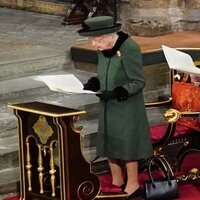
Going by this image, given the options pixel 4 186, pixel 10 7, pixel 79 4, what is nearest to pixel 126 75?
pixel 4 186

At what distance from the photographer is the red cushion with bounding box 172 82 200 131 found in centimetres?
619

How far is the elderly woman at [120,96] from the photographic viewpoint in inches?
219

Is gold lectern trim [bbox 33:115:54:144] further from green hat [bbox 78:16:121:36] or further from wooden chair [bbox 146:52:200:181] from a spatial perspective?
wooden chair [bbox 146:52:200:181]

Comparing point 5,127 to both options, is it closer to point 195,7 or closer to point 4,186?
point 4,186

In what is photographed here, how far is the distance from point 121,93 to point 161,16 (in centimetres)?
339

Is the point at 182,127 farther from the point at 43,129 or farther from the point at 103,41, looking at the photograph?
the point at 43,129

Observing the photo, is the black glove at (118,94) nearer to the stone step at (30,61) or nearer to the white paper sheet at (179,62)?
the white paper sheet at (179,62)

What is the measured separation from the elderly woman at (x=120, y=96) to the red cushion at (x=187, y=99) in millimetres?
586

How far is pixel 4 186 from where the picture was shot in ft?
19.5

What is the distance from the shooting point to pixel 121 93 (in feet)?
18.1

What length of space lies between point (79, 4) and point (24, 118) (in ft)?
15.3

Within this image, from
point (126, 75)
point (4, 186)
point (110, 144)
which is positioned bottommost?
point (4, 186)

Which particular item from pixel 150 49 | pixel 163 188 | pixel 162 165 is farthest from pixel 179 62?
pixel 150 49

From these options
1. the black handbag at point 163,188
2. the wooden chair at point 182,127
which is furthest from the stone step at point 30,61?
the black handbag at point 163,188
